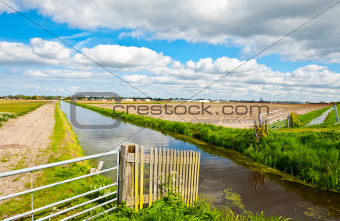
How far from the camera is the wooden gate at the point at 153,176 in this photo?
19.0 feet

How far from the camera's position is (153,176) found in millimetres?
6484

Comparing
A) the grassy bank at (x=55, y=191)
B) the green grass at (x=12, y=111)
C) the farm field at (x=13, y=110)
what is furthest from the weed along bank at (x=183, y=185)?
the green grass at (x=12, y=111)

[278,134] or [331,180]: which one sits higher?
[278,134]

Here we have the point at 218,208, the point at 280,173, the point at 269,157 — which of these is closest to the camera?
the point at 218,208

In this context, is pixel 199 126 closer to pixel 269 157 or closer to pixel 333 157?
pixel 269 157

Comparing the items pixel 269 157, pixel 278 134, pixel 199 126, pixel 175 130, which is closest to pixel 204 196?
pixel 269 157

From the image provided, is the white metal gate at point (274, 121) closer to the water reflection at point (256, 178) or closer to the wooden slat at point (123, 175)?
the water reflection at point (256, 178)

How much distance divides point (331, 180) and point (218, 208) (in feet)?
18.8

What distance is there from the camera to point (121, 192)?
5785mm

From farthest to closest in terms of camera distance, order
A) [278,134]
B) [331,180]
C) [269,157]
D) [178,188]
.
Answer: [278,134] < [269,157] < [331,180] < [178,188]

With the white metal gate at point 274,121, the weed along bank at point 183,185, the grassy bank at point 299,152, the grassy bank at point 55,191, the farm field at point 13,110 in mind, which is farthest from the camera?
the farm field at point 13,110

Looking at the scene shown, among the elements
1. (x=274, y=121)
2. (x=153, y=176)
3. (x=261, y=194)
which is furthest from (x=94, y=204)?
(x=274, y=121)

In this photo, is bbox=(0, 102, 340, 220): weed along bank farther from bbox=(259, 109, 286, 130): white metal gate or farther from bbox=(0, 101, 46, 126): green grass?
bbox=(0, 101, 46, 126): green grass

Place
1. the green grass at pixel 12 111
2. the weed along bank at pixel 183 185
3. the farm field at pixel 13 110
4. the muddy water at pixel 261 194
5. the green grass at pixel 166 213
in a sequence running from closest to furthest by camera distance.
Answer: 1. the green grass at pixel 166 213
2. the weed along bank at pixel 183 185
3. the muddy water at pixel 261 194
4. the farm field at pixel 13 110
5. the green grass at pixel 12 111
